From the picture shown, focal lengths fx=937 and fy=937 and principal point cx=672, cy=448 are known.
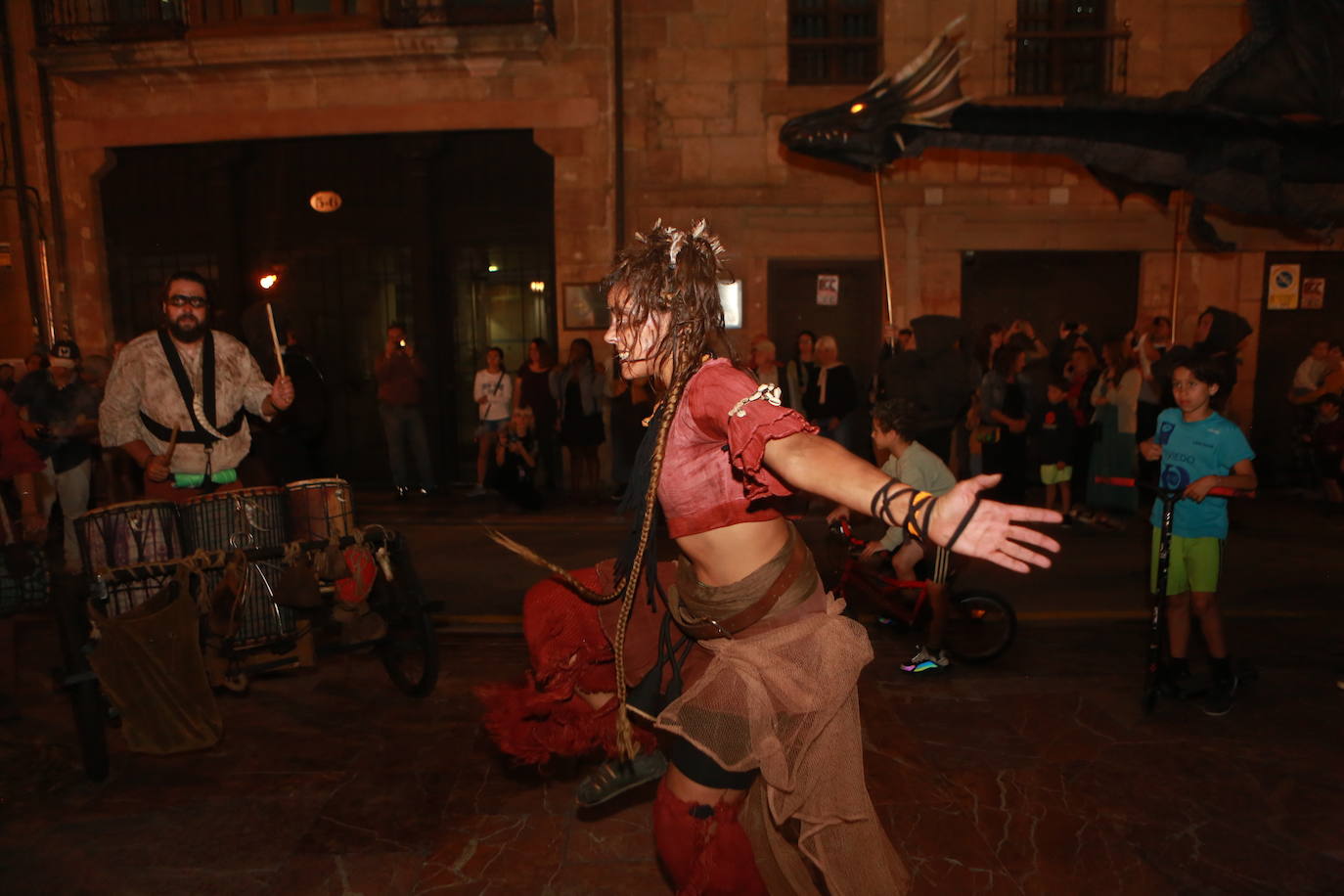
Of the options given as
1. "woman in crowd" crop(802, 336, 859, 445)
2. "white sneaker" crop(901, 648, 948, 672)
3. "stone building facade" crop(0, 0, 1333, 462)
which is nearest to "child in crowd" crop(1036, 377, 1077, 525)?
"woman in crowd" crop(802, 336, 859, 445)

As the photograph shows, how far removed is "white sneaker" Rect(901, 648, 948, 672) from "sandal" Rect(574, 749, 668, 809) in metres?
3.01

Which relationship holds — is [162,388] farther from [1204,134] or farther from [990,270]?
[990,270]

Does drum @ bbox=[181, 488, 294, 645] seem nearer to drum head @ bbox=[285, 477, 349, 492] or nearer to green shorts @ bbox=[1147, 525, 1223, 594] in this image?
drum head @ bbox=[285, 477, 349, 492]

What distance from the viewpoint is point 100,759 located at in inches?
167

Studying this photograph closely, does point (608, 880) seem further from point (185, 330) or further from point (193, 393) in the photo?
point (185, 330)

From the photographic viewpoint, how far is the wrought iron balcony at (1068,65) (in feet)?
39.5

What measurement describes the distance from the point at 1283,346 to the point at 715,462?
12727 mm

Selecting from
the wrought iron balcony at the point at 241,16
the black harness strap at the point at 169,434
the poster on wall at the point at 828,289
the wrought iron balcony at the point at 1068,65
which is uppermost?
the wrought iron balcony at the point at 241,16

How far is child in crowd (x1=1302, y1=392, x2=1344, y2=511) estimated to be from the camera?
404 inches

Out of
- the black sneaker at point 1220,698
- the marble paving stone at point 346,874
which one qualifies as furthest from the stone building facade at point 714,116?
the marble paving stone at point 346,874

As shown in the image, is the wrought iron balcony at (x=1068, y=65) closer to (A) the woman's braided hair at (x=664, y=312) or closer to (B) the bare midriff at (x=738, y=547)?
(A) the woman's braided hair at (x=664, y=312)

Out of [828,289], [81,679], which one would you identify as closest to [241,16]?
[828,289]

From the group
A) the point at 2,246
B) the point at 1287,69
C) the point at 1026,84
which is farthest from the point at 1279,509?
the point at 2,246

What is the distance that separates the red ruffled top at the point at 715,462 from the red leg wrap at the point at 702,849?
0.74m
